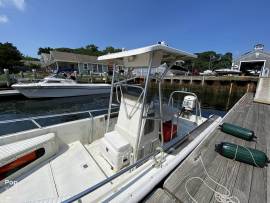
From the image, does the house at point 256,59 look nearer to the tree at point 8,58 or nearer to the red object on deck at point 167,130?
the red object on deck at point 167,130

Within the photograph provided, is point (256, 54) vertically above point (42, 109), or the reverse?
point (256, 54)

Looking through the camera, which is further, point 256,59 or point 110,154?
point 256,59

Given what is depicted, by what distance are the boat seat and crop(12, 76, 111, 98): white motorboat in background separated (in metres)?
11.3

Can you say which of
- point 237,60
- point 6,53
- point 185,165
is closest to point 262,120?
point 185,165

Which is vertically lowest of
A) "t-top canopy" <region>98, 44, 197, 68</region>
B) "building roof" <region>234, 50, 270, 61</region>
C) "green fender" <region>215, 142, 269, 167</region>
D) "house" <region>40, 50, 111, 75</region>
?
"green fender" <region>215, 142, 269, 167</region>

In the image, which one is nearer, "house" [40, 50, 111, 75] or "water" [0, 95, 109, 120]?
"water" [0, 95, 109, 120]

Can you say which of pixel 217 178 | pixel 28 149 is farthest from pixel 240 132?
pixel 28 149

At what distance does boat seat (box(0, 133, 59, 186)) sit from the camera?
2295 millimetres

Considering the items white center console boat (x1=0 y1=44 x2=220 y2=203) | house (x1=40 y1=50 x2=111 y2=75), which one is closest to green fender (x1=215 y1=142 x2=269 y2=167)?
white center console boat (x1=0 y1=44 x2=220 y2=203)

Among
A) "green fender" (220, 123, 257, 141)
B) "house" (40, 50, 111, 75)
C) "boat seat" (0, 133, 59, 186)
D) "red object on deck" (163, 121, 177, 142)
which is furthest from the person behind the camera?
"house" (40, 50, 111, 75)

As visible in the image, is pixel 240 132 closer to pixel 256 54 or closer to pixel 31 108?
pixel 31 108

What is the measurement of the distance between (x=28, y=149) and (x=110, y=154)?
1486 millimetres

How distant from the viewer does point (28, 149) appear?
2549 millimetres

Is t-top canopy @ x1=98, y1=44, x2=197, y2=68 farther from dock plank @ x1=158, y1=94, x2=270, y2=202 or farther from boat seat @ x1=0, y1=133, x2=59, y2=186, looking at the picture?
boat seat @ x1=0, y1=133, x2=59, y2=186
